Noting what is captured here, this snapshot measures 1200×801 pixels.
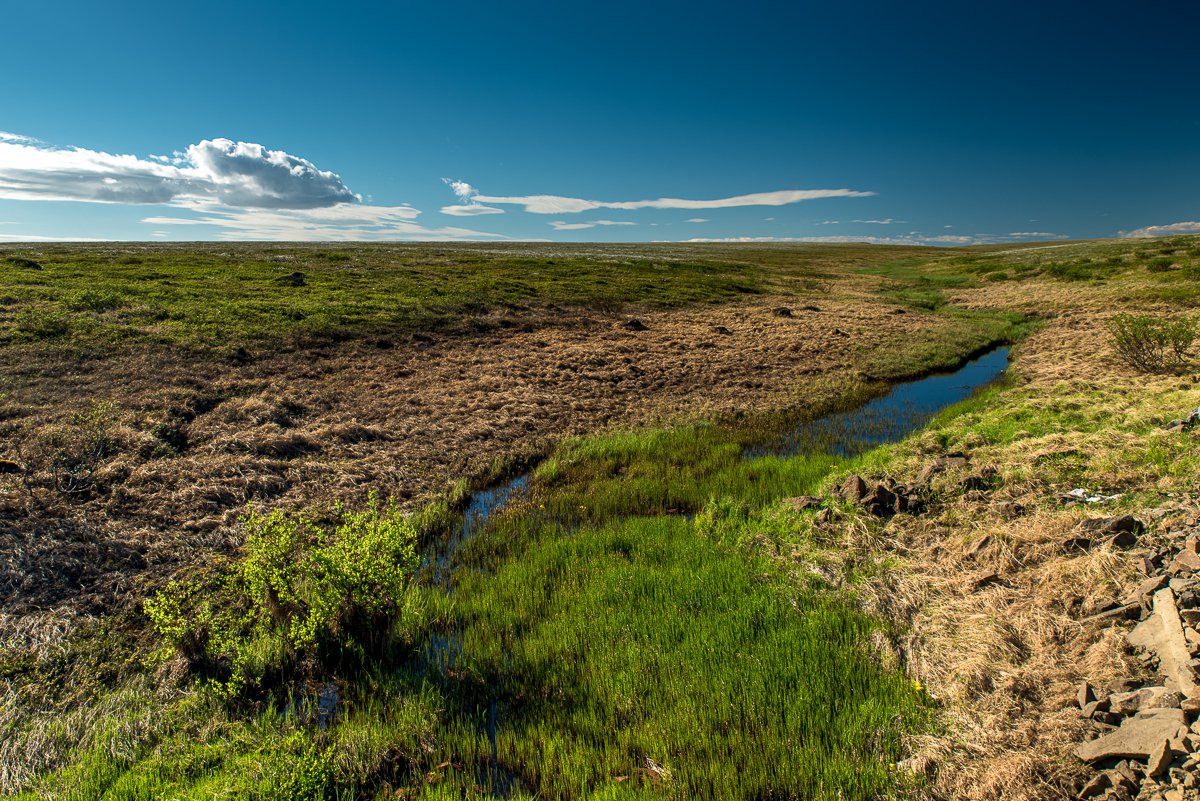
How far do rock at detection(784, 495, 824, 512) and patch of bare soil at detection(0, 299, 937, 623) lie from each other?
7.15m

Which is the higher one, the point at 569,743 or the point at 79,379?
the point at 79,379

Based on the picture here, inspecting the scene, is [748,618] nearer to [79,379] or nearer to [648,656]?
[648,656]

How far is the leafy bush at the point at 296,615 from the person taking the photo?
6793 millimetres

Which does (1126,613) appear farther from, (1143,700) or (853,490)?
(853,490)

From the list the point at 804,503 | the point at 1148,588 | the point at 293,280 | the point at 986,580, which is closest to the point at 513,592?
the point at 804,503

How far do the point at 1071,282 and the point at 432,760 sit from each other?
62.1m

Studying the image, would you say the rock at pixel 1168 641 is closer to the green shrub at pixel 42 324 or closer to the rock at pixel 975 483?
the rock at pixel 975 483

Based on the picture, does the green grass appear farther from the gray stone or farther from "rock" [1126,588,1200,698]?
"rock" [1126,588,1200,698]

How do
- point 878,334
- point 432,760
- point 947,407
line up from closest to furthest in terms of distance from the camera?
point 432,760
point 947,407
point 878,334

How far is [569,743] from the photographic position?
5.67 m

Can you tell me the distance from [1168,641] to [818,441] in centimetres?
1120

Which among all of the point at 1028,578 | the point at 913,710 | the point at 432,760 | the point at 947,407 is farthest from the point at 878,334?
the point at 432,760

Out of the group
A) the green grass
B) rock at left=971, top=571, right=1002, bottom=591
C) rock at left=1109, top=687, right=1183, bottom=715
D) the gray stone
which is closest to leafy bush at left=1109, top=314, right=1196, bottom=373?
rock at left=971, top=571, right=1002, bottom=591

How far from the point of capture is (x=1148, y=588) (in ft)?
19.1
